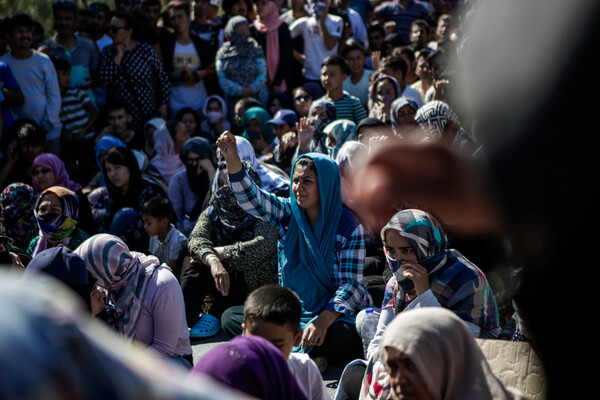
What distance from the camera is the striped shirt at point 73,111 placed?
296 inches

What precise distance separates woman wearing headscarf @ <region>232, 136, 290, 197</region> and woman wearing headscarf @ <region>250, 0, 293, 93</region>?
277 centimetres

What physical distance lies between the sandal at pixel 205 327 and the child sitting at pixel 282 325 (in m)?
2.08

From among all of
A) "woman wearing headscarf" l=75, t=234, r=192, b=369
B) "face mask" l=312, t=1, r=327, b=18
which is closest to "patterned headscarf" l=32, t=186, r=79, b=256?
"woman wearing headscarf" l=75, t=234, r=192, b=369

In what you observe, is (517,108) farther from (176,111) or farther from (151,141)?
(176,111)

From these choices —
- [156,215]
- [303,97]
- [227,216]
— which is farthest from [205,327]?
[303,97]

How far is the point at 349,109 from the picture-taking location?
272 inches

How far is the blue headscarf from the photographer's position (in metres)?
4.38

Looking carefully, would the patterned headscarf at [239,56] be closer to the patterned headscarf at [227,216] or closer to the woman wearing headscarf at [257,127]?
the woman wearing headscarf at [257,127]

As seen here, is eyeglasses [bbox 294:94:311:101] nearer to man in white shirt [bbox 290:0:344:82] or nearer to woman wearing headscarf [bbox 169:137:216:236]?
man in white shirt [bbox 290:0:344:82]

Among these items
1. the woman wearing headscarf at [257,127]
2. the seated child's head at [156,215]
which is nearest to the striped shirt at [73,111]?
the woman wearing headscarf at [257,127]

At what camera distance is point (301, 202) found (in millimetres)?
4395

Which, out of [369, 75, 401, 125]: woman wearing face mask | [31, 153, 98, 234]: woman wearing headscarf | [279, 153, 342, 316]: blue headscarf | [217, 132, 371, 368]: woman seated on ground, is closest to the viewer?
[217, 132, 371, 368]: woman seated on ground

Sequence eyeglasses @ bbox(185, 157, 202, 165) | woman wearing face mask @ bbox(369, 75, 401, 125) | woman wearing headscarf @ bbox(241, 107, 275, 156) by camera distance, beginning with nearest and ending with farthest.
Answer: eyeglasses @ bbox(185, 157, 202, 165) → woman wearing face mask @ bbox(369, 75, 401, 125) → woman wearing headscarf @ bbox(241, 107, 275, 156)

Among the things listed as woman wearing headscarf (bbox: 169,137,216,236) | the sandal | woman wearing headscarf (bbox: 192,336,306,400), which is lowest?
the sandal
